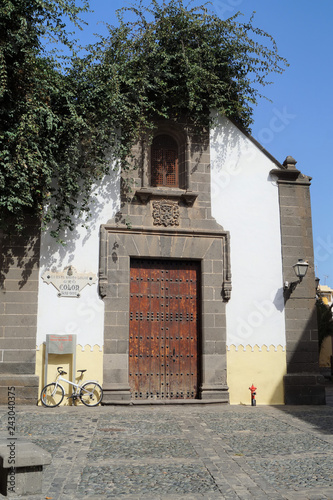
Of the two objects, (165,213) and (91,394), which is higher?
(165,213)

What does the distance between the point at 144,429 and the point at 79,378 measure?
10.4 ft

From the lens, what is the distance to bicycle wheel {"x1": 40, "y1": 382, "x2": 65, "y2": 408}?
33.7 feet

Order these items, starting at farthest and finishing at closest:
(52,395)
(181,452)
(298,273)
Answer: (298,273), (52,395), (181,452)

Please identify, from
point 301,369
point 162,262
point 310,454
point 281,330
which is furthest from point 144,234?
point 310,454

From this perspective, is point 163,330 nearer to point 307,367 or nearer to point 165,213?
point 165,213

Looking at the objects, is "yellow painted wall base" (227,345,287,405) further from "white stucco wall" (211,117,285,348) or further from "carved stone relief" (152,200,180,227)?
"carved stone relief" (152,200,180,227)

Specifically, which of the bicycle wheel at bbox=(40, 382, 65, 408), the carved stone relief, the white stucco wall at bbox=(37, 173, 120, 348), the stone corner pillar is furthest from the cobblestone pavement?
the carved stone relief

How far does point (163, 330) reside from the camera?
11312 mm

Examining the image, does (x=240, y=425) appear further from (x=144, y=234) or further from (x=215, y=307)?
(x=144, y=234)

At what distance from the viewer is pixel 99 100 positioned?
436 inches

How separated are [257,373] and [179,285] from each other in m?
2.59

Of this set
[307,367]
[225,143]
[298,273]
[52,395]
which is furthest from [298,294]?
[52,395]

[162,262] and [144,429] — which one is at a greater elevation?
[162,262]

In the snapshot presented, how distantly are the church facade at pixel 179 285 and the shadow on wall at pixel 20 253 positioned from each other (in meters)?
0.02
